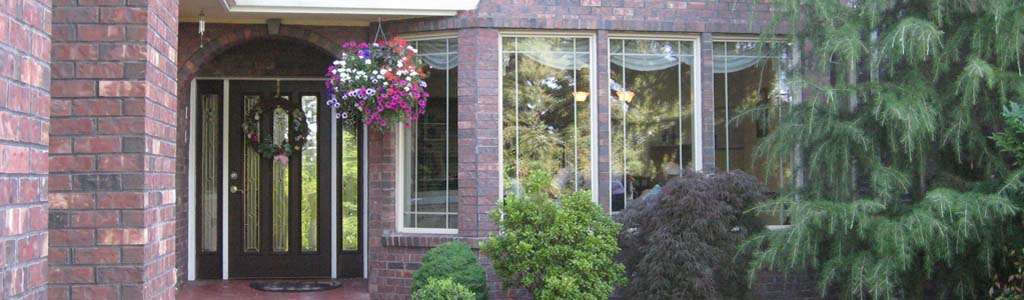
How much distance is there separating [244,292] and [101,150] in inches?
189

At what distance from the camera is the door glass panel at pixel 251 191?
330 inches

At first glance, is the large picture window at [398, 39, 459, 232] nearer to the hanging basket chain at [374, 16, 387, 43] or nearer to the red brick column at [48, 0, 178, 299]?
the hanging basket chain at [374, 16, 387, 43]

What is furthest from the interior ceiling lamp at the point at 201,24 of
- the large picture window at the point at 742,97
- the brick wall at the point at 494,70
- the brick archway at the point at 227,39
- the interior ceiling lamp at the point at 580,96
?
the large picture window at the point at 742,97

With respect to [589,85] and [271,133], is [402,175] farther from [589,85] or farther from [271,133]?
[271,133]

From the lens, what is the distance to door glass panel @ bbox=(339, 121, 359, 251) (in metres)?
8.41

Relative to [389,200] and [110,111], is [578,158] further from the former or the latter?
[110,111]

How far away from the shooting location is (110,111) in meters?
3.08

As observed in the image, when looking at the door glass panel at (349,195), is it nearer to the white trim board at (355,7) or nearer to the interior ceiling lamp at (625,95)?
the white trim board at (355,7)

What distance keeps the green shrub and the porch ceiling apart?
87.8 inches

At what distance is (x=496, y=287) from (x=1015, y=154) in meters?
3.83

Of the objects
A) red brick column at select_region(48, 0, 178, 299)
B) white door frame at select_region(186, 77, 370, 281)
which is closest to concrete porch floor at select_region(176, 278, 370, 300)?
white door frame at select_region(186, 77, 370, 281)

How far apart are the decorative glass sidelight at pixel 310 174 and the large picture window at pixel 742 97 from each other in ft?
12.8

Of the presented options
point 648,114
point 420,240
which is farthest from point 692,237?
point 420,240

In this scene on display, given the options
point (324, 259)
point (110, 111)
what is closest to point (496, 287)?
point (324, 259)
